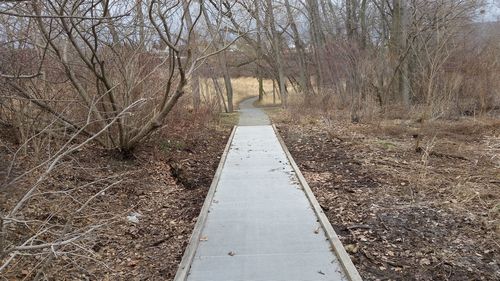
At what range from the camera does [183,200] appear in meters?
7.12

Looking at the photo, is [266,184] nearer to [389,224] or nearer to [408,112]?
[389,224]

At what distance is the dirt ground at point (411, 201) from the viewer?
14.8 feet

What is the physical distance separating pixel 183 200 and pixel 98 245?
2.02 meters

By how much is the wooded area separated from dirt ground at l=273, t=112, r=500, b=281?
0.25m

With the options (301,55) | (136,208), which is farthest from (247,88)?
(136,208)

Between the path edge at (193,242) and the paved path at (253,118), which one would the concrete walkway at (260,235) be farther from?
the paved path at (253,118)

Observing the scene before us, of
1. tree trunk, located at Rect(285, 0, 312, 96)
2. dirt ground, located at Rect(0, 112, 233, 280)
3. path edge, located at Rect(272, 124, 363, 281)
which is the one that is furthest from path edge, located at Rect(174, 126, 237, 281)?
tree trunk, located at Rect(285, 0, 312, 96)

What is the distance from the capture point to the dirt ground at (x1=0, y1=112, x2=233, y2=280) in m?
4.53

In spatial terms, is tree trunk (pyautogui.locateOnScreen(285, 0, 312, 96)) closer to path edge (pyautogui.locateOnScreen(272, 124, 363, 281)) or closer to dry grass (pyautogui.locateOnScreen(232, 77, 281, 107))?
path edge (pyautogui.locateOnScreen(272, 124, 363, 281))

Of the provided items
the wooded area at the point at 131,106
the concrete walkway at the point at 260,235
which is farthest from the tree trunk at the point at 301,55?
the concrete walkway at the point at 260,235

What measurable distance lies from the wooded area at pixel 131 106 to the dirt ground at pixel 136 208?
32 mm

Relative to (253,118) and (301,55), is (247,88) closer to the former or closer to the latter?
(301,55)

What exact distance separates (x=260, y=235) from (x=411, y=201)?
2438 millimetres

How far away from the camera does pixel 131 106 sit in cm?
397
